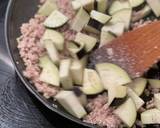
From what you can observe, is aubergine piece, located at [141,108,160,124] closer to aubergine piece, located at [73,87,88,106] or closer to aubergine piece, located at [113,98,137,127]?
aubergine piece, located at [113,98,137,127]

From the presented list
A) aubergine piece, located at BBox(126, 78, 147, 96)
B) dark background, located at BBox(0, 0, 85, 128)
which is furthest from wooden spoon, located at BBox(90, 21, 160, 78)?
dark background, located at BBox(0, 0, 85, 128)

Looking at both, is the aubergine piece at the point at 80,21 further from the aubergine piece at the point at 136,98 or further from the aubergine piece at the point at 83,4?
the aubergine piece at the point at 136,98

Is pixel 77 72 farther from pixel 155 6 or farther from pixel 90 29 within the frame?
pixel 155 6

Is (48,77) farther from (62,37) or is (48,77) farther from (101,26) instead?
(101,26)

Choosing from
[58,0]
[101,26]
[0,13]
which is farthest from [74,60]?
[0,13]

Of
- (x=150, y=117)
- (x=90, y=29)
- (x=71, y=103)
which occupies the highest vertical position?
(x=90, y=29)

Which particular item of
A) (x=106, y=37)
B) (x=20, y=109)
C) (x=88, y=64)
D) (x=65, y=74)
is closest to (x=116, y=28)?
(x=106, y=37)

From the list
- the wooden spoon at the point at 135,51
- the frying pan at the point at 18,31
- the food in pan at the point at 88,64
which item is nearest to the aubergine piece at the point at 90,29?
the food in pan at the point at 88,64
